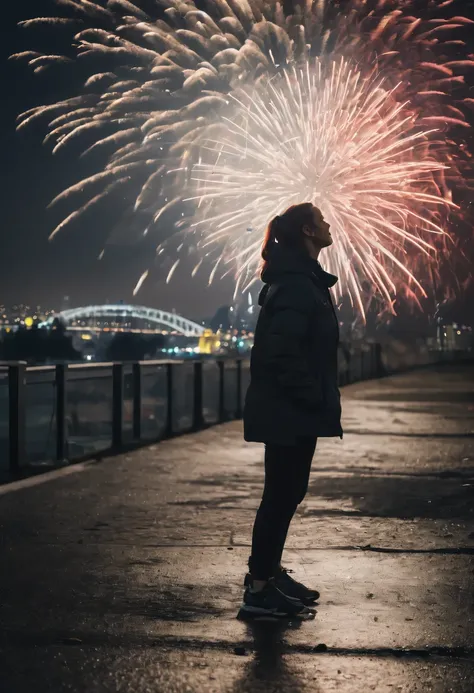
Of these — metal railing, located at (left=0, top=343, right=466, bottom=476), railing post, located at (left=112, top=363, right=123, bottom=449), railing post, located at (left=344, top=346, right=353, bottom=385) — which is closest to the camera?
metal railing, located at (left=0, top=343, right=466, bottom=476)

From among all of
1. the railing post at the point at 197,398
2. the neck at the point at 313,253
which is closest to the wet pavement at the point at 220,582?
the neck at the point at 313,253

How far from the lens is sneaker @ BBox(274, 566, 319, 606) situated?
6102mm

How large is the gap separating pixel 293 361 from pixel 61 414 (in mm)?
8531

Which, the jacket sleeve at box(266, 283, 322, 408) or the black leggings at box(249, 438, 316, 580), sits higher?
the jacket sleeve at box(266, 283, 322, 408)

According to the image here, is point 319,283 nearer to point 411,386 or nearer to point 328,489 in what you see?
point 328,489

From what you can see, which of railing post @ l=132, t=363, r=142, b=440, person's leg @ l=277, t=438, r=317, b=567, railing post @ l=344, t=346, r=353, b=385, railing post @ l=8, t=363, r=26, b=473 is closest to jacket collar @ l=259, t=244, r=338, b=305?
person's leg @ l=277, t=438, r=317, b=567

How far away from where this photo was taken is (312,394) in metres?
5.79

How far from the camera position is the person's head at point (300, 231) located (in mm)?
6055

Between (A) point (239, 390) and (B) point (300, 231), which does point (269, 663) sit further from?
(A) point (239, 390)

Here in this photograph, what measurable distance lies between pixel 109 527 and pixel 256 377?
131 inches

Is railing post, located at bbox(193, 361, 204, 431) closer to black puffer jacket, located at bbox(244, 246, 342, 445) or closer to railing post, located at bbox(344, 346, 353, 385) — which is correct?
black puffer jacket, located at bbox(244, 246, 342, 445)

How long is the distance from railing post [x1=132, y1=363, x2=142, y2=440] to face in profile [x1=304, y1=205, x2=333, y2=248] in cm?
1072

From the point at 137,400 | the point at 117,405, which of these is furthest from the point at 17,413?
the point at 137,400

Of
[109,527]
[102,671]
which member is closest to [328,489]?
[109,527]
